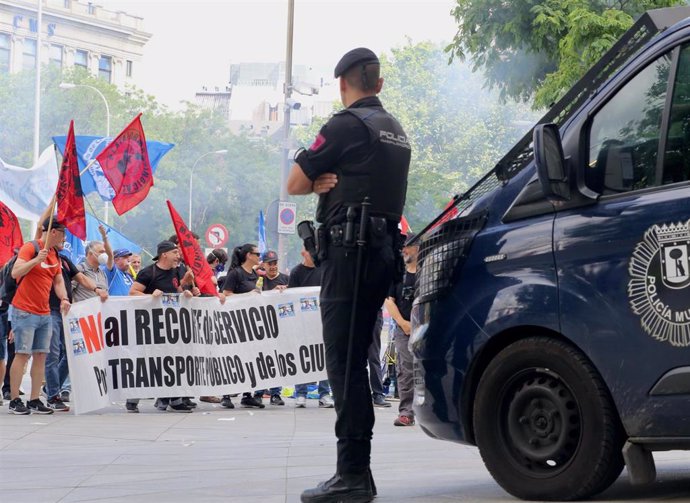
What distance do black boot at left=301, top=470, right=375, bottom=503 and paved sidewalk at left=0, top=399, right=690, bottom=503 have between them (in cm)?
22

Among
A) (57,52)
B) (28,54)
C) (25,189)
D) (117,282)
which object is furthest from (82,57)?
(117,282)

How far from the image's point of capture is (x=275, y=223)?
25625 millimetres

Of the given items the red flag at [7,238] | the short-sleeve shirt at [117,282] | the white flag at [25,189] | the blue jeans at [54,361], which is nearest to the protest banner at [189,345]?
the blue jeans at [54,361]

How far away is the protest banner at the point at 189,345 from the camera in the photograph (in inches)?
552

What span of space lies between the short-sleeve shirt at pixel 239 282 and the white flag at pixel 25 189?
4950 mm

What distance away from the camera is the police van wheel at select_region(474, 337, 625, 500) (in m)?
5.68

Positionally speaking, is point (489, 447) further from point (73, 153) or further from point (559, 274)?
point (73, 153)

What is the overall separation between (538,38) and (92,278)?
9.06 m

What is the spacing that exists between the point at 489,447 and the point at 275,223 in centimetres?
1960

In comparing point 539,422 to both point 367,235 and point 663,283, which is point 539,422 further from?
point 367,235

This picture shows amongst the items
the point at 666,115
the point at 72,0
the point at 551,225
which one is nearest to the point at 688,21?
the point at 666,115

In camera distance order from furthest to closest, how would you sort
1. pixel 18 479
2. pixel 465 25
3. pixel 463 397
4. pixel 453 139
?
pixel 453 139
pixel 465 25
pixel 18 479
pixel 463 397

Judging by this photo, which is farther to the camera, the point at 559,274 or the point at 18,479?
the point at 18,479

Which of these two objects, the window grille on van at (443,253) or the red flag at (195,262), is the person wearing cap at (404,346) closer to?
the red flag at (195,262)
